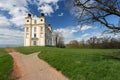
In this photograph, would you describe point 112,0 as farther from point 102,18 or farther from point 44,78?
point 44,78

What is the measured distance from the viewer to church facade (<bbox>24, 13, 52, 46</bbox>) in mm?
67250

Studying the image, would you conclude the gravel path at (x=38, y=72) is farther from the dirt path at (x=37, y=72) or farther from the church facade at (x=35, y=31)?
the church facade at (x=35, y=31)

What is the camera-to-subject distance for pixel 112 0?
13.6 metres

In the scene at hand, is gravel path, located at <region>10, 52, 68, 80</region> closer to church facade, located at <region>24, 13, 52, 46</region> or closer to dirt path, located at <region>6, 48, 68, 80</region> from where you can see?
dirt path, located at <region>6, 48, 68, 80</region>

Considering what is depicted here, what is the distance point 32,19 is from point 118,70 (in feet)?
206

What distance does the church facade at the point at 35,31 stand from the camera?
67.2 m

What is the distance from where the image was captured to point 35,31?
226 ft

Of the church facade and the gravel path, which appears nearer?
the gravel path

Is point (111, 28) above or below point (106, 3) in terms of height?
below

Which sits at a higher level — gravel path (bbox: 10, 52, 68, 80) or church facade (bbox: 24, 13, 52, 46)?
church facade (bbox: 24, 13, 52, 46)

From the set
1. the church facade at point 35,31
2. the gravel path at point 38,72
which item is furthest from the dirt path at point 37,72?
the church facade at point 35,31

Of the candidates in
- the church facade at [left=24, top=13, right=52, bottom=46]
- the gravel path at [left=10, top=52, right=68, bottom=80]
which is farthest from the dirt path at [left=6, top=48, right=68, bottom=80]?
the church facade at [left=24, top=13, right=52, bottom=46]

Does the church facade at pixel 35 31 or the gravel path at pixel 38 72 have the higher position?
the church facade at pixel 35 31

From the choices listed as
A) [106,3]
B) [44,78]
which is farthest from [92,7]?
[44,78]
